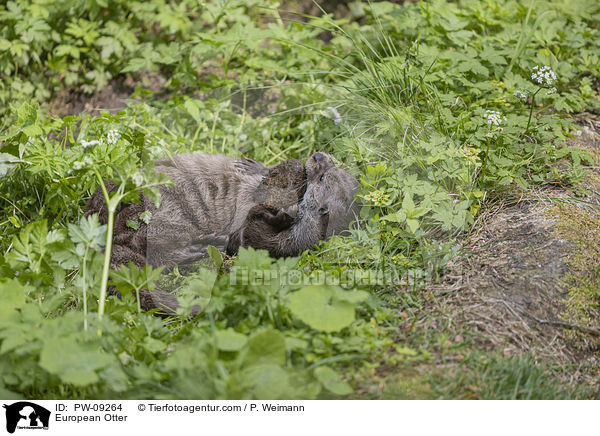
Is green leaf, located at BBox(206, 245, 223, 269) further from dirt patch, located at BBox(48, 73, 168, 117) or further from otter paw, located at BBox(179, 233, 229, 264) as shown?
dirt patch, located at BBox(48, 73, 168, 117)

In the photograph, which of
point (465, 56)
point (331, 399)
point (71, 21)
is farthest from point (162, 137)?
point (331, 399)

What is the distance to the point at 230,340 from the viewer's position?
219 cm

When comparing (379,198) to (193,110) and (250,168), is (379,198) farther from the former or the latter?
(193,110)

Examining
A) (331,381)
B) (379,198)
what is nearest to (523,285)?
(379,198)

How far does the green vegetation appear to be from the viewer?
7.25 ft

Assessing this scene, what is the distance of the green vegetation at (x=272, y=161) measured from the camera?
7.25 ft

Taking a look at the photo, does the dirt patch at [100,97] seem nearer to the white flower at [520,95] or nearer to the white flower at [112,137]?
the white flower at [112,137]

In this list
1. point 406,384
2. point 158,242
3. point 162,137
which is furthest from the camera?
point 162,137

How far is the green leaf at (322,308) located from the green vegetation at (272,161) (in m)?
0.01

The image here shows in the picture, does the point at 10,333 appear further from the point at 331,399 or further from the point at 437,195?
the point at 437,195

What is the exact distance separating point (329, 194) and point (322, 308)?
1516 mm

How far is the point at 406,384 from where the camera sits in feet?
7.32
